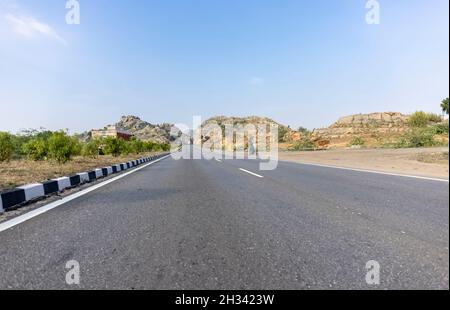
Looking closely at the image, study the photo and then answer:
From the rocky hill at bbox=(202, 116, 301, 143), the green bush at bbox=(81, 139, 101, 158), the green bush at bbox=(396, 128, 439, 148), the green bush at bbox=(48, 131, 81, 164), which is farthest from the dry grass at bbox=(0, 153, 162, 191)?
the rocky hill at bbox=(202, 116, 301, 143)

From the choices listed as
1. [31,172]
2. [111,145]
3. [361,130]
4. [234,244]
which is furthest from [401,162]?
[361,130]

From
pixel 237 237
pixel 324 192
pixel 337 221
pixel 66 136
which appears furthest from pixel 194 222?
pixel 66 136

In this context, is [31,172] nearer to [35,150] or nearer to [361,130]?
[35,150]

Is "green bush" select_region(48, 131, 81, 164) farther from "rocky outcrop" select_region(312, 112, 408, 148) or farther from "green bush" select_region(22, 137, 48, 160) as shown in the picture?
"rocky outcrop" select_region(312, 112, 408, 148)

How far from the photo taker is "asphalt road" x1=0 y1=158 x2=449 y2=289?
8.11 feet

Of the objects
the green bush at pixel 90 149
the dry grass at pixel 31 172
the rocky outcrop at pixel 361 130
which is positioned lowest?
the dry grass at pixel 31 172

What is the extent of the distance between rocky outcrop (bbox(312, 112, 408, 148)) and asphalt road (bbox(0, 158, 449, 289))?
5554 cm

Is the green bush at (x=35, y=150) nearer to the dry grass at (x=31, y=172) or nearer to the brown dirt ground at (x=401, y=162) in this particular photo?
the dry grass at (x=31, y=172)

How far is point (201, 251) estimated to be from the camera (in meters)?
3.21

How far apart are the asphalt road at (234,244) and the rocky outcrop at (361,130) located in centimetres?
5554

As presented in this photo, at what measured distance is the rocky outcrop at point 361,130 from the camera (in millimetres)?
62041

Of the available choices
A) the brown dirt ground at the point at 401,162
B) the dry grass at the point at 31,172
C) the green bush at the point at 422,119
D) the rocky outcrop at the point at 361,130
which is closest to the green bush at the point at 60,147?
the dry grass at the point at 31,172

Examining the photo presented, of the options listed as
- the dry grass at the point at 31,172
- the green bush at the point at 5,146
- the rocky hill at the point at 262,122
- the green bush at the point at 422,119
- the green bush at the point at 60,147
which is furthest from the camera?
the rocky hill at the point at 262,122
